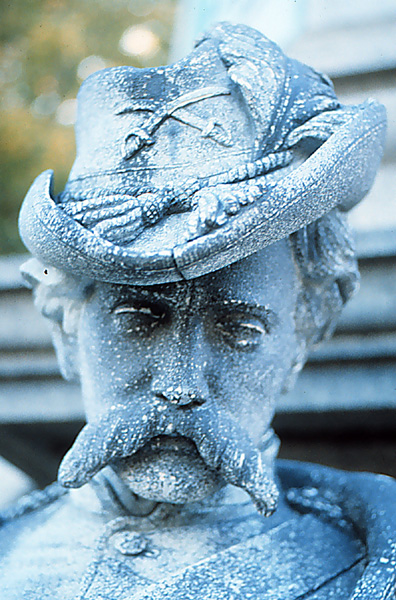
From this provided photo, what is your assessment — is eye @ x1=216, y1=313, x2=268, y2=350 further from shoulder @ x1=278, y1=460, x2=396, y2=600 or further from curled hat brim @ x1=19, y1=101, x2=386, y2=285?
shoulder @ x1=278, y1=460, x2=396, y2=600

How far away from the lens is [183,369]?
0.99 m

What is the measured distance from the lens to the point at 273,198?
921 mm

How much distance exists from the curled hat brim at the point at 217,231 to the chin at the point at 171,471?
23cm

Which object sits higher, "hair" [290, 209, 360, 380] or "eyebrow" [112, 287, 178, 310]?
"eyebrow" [112, 287, 178, 310]

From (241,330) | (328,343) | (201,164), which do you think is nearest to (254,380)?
(241,330)

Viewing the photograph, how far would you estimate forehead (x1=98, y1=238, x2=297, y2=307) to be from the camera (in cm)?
99

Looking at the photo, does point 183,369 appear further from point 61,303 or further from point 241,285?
point 61,303

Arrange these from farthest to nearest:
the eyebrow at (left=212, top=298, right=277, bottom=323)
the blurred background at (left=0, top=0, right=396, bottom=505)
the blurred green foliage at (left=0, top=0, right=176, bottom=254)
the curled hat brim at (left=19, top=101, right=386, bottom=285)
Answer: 1. the blurred green foliage at (left=0, top=0, right=176, bottom=254)
2. the blurred background at (left=0, top=0, right=396, bottom=505)
3. the eyebrow at (left=212, top=298, right=277, bottom=323)
4. the curled hat brim at (left=19, top=101, right=386, bottom=285)

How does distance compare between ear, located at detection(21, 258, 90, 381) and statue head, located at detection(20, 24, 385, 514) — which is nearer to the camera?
statue head, located at detection(20, 24, 385, 514)

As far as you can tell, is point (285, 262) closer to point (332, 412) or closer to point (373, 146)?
point (373, 146)

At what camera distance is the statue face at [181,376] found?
99cm

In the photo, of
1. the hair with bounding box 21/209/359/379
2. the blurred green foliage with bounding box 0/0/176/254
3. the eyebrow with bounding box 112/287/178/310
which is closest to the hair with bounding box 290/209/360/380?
the hair with bounding box 21/209/359/379

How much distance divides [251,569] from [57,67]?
443 cm

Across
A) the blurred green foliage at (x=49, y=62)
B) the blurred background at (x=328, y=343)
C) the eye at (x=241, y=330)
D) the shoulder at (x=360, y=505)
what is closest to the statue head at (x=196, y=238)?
the eye at (x=241, y=330)
